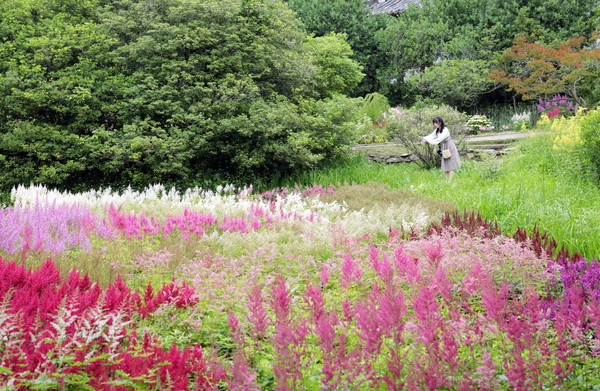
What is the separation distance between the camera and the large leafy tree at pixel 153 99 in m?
9.55

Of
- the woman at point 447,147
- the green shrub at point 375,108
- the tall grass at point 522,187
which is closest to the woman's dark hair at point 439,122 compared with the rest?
the woman at point 447,147

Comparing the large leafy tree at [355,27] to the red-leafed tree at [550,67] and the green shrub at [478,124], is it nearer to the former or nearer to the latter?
the red-leafed tree at [550,67]

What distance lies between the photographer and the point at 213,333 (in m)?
2.78

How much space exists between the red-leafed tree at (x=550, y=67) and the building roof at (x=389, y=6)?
1090cm

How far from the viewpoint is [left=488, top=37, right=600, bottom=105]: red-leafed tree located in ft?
53.5

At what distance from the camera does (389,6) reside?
3103 cm

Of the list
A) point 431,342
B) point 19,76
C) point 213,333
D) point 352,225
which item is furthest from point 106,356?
point 19,76

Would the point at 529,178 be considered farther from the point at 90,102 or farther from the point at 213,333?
the point at 90,102

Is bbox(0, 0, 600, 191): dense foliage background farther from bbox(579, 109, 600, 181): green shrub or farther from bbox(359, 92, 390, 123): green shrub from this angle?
bbox(359, 92, 390, 123): green shrub

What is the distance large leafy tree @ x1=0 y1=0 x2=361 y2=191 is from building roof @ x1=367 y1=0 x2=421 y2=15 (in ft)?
67.4

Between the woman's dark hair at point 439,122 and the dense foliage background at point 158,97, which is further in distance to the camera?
the woman's dark hair at point 439,122

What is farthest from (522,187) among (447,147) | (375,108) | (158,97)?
(375,108)

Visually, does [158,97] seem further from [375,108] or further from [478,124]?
[478,124]

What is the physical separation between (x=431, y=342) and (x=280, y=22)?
33.7 ft
